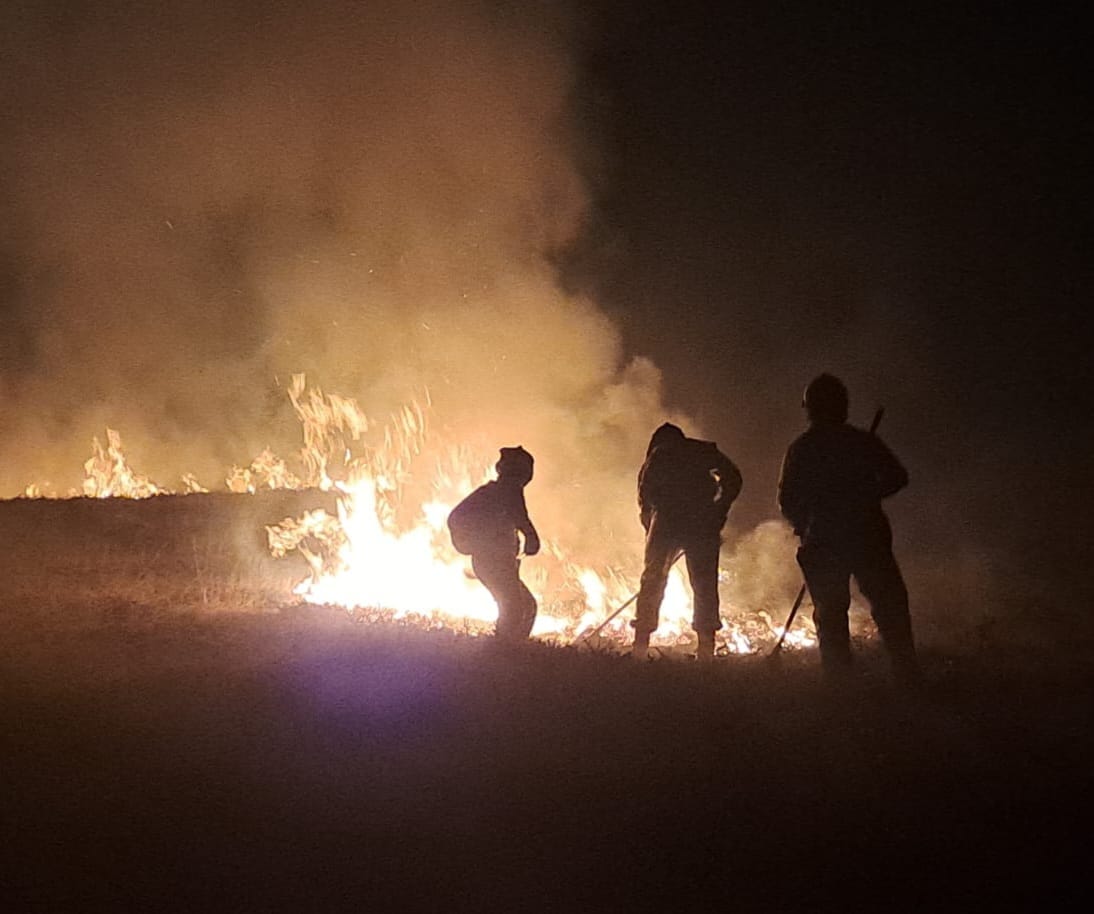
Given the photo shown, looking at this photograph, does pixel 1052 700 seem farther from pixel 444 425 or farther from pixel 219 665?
pixel 444 425

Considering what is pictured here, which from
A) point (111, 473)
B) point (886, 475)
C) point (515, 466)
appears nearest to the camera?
point (886, 475)

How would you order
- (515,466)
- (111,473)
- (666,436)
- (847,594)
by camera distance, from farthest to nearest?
1. (111,473)
2. (515,466)
3. (666,436)
4. (847,594)

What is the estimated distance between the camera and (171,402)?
60.7 feet

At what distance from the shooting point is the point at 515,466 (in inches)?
311

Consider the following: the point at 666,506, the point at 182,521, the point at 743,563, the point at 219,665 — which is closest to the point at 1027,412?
the point at 743,563

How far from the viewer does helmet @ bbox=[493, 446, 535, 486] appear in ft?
25.9

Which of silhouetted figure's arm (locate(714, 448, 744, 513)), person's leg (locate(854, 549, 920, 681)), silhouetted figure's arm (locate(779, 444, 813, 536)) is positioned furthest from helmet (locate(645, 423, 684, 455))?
person's leg (locate(854, 549, 920, 681))

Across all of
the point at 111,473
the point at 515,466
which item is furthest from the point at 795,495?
the point at 111,473

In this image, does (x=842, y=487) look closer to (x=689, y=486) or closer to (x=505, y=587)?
(x=689, y=486)

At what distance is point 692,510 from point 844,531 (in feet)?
5.01

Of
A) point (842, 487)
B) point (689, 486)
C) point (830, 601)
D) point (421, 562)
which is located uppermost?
point (421, 562)

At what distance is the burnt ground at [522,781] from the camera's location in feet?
10.9

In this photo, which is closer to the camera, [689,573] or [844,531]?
[844,531]

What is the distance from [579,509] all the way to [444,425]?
2.64 metres
